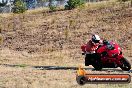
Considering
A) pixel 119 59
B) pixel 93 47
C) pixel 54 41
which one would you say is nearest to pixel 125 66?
pixel 119 59

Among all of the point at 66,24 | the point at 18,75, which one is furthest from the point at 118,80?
the point at 66,24

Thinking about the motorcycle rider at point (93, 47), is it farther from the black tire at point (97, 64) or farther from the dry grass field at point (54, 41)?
the dry grass field at point (54, 41)

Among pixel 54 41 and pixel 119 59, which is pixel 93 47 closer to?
pixel 119 59

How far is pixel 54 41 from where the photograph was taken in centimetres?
3550

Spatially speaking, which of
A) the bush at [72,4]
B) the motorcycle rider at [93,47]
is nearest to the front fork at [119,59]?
the motorcycle rider at [93,47]

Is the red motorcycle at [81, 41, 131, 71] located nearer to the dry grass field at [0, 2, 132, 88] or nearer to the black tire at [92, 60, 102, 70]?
the black tire at [92, 60, 102, 70]

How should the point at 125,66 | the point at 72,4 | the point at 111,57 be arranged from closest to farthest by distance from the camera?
1. the point at 111,57
2. the point at 125,66
3. the point at 72,4

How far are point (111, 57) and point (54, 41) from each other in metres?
16.4

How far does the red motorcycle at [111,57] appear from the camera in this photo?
19.3m

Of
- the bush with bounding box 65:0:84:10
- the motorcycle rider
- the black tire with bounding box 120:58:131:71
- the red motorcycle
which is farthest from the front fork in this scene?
the bush with bounding box 65:0:84:10

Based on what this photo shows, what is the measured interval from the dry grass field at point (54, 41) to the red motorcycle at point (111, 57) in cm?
35

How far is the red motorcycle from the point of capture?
19.3 meters

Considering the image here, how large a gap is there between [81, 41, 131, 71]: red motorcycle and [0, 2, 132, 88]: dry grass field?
13.9 inches

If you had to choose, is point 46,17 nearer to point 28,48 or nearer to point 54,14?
point 54,14
